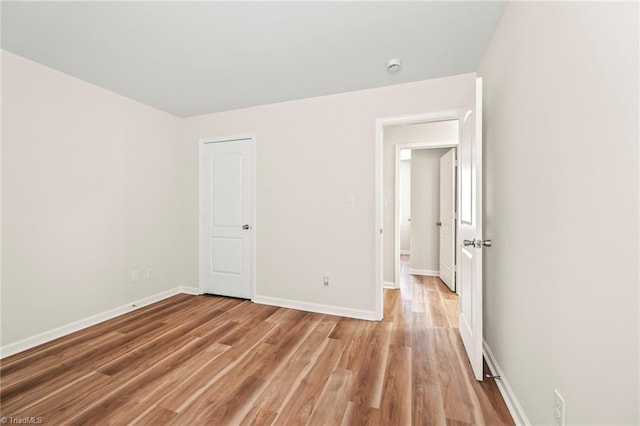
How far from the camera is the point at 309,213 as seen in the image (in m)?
3.05

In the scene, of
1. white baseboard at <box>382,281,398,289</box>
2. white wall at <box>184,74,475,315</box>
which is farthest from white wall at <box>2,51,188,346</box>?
white baseboard at <box>382,281,398,289</box>

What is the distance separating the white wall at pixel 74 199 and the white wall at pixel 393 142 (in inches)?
120

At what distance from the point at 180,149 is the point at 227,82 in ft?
5.07

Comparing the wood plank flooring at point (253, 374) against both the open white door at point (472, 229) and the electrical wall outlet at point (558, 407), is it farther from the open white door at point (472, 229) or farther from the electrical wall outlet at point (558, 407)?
the electrical wall outlet at point (558, 407)

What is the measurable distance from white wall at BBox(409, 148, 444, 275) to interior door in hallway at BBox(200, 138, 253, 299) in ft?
9.55

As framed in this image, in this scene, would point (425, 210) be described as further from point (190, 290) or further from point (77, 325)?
point (77, 325)

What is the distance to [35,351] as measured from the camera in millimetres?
2166

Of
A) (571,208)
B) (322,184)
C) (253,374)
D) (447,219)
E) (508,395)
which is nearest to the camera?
(571,208)

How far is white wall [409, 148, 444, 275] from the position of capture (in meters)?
4.54

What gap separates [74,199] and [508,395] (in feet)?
12.7

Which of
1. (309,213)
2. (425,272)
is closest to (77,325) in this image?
(309,213)

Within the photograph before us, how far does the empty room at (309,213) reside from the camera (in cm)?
95

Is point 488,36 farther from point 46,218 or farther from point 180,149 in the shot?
point 46,218

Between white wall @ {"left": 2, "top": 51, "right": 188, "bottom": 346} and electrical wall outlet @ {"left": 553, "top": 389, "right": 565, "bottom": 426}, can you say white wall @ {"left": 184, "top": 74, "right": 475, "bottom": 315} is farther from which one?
electrical wall outlet @ {"left": 553, "top": 389, "right": 565, "bottom": 426}
